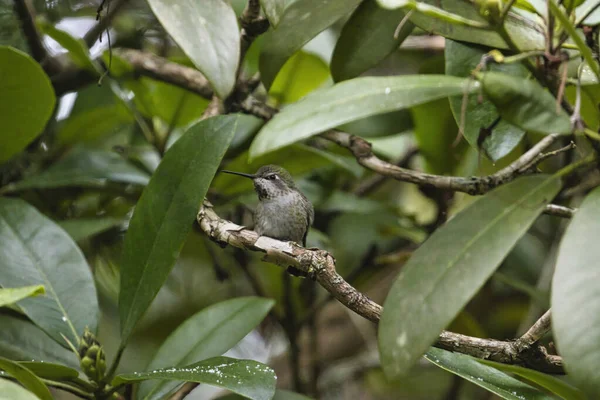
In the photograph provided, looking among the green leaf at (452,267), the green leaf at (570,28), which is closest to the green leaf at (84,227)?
the green leaf at (452,267)

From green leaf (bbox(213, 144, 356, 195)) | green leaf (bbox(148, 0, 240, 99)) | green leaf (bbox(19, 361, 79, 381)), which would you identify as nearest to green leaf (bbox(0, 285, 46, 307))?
green leaf (bbox(19, 361, 79, 381))

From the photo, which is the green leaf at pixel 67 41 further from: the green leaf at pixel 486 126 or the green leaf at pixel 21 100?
the green leaf at pixel 486 126

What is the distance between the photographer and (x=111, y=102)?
109 inches

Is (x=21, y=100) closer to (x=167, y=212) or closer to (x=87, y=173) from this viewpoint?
(x=87, y=173)

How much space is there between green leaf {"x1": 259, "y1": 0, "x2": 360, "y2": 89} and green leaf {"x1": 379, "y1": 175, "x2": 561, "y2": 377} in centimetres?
62

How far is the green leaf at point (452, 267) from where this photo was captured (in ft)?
3.55

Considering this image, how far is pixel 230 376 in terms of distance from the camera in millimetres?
1391

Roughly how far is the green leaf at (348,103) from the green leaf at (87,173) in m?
1.22

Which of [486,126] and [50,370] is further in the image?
[486,126]

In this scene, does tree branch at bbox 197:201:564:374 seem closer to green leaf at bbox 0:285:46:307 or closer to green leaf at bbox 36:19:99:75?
green leaf at bbox 0:285:46:307

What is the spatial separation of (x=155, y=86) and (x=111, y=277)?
79 centimetres

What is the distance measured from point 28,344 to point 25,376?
0.55 meters

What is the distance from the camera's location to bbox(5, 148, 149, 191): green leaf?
2.25 meters

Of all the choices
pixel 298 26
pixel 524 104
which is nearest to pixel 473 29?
pixel 298 26
